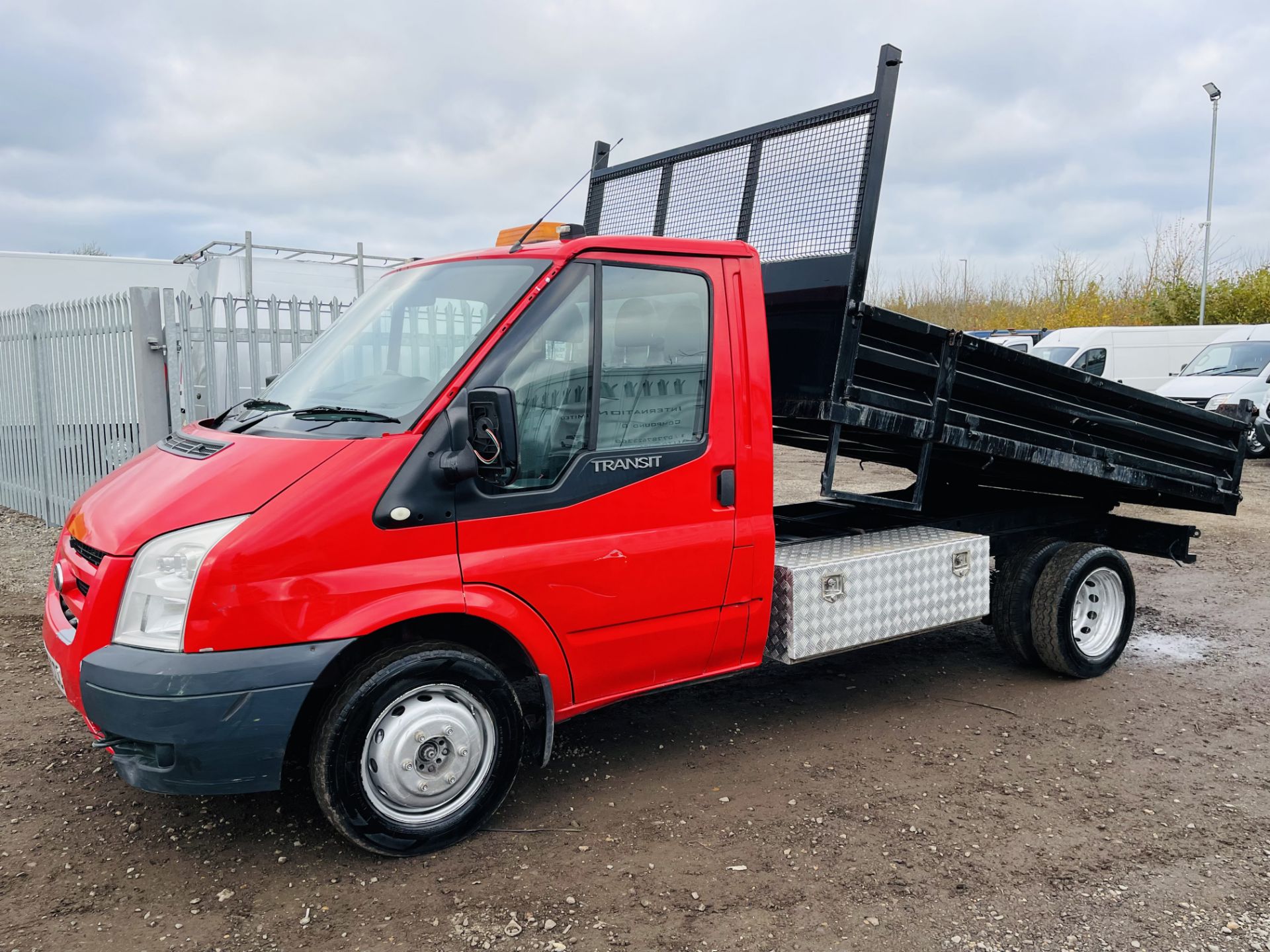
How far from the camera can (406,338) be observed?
3992 millimetres

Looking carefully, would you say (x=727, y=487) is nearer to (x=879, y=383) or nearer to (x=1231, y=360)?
(x=879, y=383)

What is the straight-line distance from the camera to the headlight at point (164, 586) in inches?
125

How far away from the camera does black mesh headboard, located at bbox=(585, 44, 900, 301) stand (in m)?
4.40

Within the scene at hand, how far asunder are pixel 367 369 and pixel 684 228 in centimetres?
229

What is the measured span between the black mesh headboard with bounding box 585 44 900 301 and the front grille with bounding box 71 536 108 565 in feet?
10.1

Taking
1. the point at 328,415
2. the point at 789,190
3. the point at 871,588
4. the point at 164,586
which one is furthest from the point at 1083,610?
the point at 164,586

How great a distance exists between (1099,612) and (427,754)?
4170mm

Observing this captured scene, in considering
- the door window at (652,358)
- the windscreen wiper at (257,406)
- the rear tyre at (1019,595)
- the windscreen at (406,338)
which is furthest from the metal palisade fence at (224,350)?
the rear tyre at (1019,595)

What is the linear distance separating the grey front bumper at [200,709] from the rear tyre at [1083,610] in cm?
397

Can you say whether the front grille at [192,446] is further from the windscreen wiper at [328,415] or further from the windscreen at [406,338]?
the windscreen at [406,338]

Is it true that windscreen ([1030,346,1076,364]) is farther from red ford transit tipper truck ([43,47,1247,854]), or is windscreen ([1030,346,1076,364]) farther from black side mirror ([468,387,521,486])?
black side mirror ([468,387,521,486])

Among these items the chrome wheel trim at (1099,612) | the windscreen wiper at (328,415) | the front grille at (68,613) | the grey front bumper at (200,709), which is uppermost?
the windscreen wiper at (328,415)

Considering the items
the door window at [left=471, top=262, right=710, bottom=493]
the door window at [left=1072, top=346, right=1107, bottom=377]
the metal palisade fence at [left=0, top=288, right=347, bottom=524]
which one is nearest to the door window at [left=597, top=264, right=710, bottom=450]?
the door window at [left=471, top=262, right=710, bottom=493]

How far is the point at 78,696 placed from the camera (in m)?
3.36
